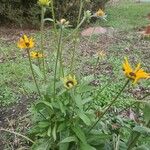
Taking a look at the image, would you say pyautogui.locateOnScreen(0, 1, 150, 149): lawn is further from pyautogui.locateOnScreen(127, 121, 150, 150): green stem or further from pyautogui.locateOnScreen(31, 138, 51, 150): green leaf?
pyautogui.locateOnScreen(31, 138, 51, 150): green leaf

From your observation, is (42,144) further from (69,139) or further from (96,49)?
(96,49)

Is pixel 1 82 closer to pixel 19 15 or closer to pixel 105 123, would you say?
pixel 105 123

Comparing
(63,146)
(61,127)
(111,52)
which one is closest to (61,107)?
(61,127)

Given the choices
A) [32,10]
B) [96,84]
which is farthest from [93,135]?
[32,10]

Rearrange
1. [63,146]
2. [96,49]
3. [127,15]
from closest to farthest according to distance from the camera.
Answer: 1. [63,146]
2. [96,49]
3. [127,15]

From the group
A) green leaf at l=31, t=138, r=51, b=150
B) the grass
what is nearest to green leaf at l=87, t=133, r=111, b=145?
green leaf at l=31, t=138, r=51, b=150

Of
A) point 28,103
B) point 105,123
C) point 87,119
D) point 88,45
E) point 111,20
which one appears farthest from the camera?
point 111,20
